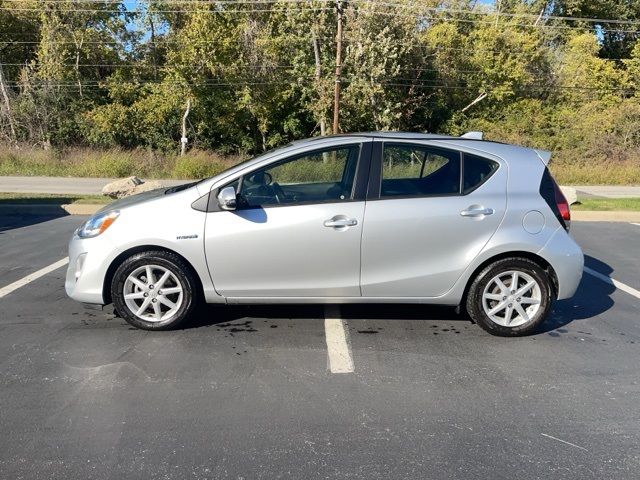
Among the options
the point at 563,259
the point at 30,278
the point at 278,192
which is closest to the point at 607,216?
the point at 563,259

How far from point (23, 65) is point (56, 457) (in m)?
37.4

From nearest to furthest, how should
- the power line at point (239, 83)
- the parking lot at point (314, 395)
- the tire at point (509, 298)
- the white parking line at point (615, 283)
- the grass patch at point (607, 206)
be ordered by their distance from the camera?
the parking lot at point (314, 395)
the tire at point (509, 298)
the white parking line at point (615, 283)
the grass patch at point (607, 206)
the power line at point (239, 83)

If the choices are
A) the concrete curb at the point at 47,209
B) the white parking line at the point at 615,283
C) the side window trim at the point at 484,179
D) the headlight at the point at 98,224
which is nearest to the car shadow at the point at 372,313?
the white parking line at the point at 615,283

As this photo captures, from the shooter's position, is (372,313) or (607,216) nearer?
(372,313)

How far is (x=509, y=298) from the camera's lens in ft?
15.2

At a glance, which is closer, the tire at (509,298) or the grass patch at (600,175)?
the tire at (509,298)

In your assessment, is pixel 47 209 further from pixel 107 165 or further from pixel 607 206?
pixel 107 165

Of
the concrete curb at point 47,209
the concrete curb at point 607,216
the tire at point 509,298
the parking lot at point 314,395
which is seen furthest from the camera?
the concrete curb at point 607,216

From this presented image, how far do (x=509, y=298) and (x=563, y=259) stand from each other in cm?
57

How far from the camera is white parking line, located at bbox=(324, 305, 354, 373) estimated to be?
13.3 feet

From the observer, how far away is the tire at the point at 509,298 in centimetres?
460

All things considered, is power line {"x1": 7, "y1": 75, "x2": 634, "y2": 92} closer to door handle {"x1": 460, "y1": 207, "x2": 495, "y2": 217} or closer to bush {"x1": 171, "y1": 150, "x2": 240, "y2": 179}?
bush {"x1": 171, "y1": 150, "x2": 240, "y2": 179}

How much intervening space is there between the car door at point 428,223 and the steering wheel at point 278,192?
2.45ft

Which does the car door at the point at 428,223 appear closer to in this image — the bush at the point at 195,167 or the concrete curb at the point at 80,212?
the concrete curb at the point at 80,212
